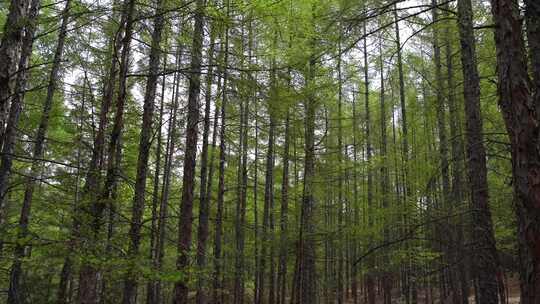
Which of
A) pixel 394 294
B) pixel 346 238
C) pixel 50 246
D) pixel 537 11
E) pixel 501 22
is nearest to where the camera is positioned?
pixel 501 22

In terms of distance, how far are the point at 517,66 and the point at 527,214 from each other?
4.10 ft

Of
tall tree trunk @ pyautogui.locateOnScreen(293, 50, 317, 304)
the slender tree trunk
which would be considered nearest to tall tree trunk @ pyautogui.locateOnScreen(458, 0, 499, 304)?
tall tree trunk @ pyautogui.locateOnScreen(293, 50, 317, 304)

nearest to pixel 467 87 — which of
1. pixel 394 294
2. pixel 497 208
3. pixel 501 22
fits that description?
pixel 497 208

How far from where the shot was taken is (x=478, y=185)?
6984mm

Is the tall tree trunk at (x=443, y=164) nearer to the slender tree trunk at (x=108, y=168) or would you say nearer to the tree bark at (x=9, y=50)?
the slender tree trunk at (x=108, y=168)

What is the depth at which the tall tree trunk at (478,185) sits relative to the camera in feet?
20.8

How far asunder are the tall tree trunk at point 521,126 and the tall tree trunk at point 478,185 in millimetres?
2651

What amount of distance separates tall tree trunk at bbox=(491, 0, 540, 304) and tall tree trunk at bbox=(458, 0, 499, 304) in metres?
2.65

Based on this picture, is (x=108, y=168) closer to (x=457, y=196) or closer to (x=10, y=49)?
(x=10, y=49)

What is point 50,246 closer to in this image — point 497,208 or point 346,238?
point 497,208

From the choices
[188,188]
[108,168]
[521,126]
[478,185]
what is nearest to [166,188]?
[188,188]

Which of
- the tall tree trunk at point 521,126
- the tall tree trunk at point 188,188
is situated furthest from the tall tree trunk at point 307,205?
the tall tree trunk at point 521,126

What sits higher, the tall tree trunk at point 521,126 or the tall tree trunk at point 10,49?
the tall tree trunk at point 10,49

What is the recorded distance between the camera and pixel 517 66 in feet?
10.9
